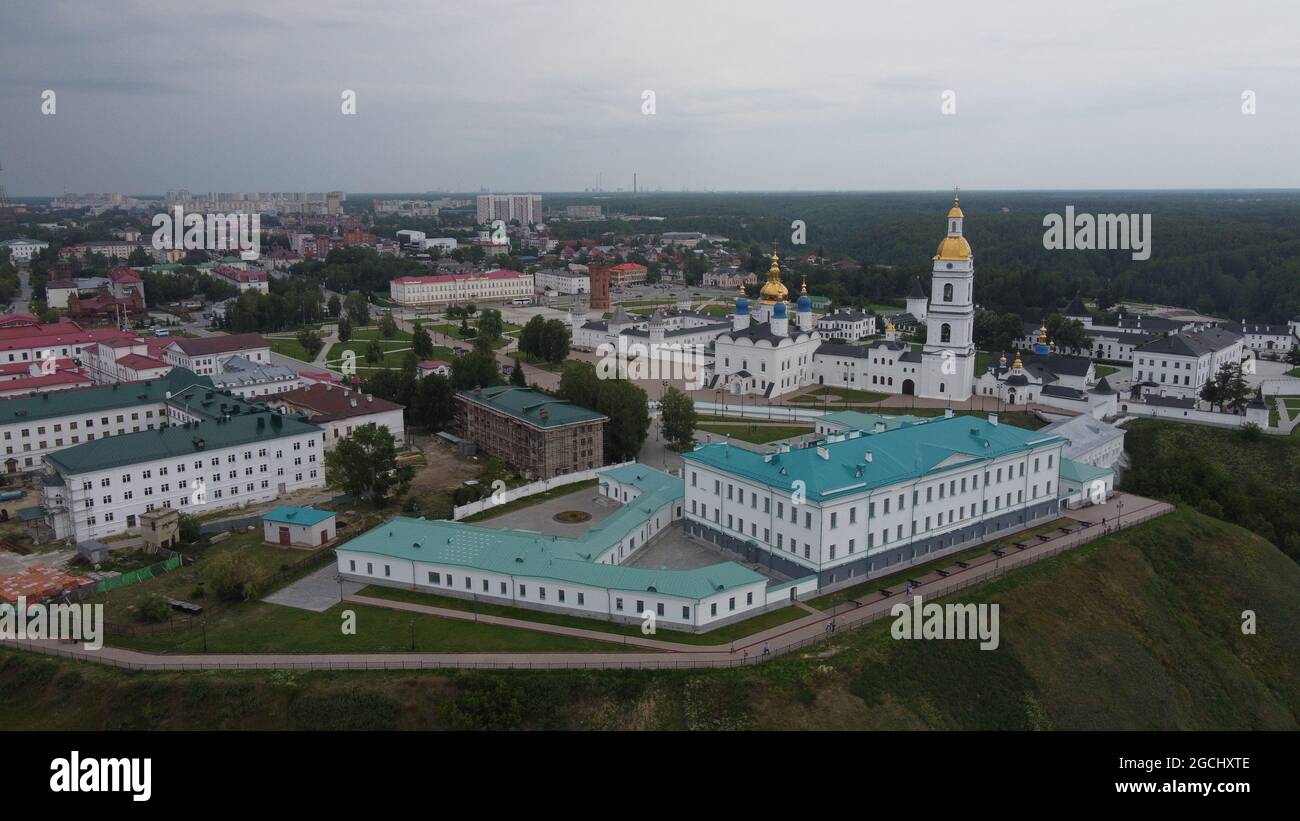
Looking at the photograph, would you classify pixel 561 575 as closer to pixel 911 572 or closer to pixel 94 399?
pixel 911 572

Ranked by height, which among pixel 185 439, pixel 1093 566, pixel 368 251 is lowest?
pixel 1093 566

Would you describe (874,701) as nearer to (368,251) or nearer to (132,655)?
(132,655)

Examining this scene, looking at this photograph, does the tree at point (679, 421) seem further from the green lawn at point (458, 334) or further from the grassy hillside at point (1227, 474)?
the green lawn at point (458, 334)

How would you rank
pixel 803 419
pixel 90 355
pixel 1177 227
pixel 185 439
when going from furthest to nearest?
1. pixel 1177 227
2. pixel 90 355
3. pixel 803 419
4. pixel 185 439

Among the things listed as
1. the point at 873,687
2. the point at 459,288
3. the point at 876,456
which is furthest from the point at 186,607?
the point at 459,288

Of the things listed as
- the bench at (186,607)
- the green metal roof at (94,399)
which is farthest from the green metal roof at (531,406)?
the bench at (186,607)

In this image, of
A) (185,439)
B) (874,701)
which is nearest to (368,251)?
(185,439)
